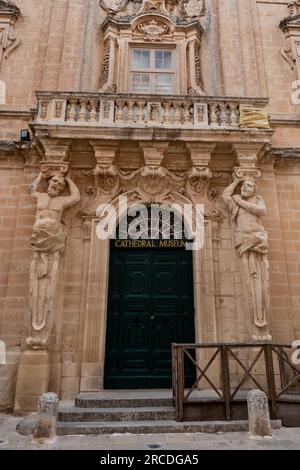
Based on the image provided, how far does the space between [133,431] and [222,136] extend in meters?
5.83

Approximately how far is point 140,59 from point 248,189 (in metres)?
5.60

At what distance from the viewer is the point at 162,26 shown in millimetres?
10852

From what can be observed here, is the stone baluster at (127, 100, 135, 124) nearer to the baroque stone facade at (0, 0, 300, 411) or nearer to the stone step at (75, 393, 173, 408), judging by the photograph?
the baroque stone facade at (0, 0, 300, 411)

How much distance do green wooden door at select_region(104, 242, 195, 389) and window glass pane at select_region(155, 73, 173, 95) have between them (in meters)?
4.79

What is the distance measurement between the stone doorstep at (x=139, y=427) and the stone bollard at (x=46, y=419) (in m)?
0.28

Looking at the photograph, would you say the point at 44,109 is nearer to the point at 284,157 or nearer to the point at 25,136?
the point at 25,136

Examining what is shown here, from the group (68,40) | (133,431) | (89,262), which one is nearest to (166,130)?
(89,262)

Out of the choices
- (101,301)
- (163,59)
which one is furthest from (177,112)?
(101,301)

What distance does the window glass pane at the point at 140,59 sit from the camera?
410 inches

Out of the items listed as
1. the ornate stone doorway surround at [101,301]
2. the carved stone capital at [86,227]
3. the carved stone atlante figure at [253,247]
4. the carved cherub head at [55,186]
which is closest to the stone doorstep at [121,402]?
the ornate stone doorway surround at [101,301]

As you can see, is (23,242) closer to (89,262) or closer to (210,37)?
(89,262)

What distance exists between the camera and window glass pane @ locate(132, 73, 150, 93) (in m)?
10.0

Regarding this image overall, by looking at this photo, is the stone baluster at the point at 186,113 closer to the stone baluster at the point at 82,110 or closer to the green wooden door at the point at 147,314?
the stone baluster at the point at 82,110

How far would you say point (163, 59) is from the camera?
10602 millimetres
